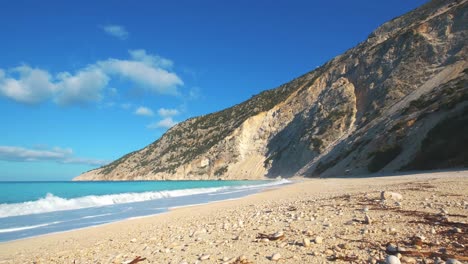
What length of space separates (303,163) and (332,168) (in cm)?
2223

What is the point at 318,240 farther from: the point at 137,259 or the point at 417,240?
the point at 137,259

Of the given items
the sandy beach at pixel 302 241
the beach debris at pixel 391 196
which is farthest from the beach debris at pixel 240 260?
the beach debris at pixel 391 196

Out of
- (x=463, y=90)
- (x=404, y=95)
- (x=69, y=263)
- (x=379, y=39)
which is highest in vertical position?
(x=379, y=39)

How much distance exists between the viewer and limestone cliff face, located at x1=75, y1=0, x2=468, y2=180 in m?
36.0

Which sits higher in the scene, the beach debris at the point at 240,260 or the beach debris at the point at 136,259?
the beach debris at the point at 240,260

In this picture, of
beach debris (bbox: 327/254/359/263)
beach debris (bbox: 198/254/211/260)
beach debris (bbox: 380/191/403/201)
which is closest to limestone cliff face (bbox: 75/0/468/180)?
beach debris (bbox: 380/191/403/201)

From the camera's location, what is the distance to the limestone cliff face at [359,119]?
36.0 meters

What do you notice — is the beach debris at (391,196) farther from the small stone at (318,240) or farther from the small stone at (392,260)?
the small stone at (392,260)

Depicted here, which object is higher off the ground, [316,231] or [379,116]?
[379,116]

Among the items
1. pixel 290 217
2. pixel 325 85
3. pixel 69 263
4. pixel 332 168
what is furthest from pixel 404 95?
pixel 69 263

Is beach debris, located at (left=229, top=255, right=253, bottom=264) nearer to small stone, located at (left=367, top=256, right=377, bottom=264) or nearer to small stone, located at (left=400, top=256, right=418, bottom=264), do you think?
small stone, located at (left=367, top=256, right=377, bottom=264)

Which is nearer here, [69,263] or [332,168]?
[69,263]

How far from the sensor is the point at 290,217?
8.79 m

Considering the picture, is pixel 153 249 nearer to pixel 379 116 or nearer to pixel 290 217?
pixel 290 217
